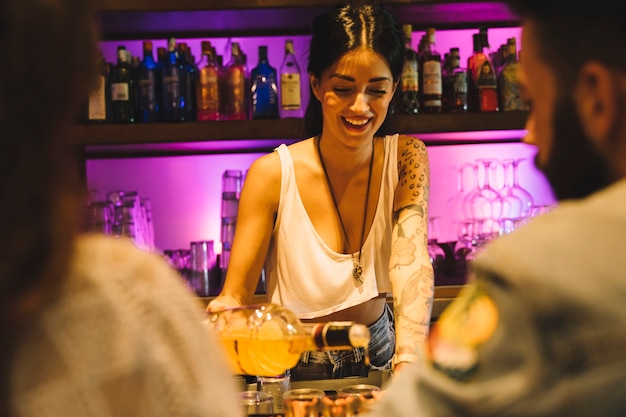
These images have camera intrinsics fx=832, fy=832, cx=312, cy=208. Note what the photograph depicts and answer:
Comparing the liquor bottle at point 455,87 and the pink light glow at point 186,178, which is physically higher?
the liquor bottle at point 455,87

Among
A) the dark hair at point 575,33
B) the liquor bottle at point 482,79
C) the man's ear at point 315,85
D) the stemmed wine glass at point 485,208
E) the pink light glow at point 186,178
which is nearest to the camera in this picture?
the dark hair at point 575,33

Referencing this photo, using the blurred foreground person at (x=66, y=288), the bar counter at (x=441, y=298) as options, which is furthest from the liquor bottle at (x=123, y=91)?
the blurred foreground person at (x=66, y=288)

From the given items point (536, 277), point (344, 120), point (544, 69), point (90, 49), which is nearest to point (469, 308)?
point (536, 277)

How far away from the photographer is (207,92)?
3170mm

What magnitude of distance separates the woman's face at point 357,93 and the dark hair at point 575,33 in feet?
5.27

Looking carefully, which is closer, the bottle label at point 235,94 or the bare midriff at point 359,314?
the bare midriff at point 359,314

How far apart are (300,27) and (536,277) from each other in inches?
117

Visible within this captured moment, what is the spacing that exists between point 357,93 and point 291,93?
878 millimetres

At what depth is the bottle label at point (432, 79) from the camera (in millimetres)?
3178

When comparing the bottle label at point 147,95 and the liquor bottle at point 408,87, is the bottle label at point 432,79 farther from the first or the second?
the bottle label at point 147,95

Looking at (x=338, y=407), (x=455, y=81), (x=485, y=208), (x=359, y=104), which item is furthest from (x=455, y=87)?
(x=338, y=407)

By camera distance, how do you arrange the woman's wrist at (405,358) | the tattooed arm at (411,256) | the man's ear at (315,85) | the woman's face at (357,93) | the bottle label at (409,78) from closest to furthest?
1. the woman's wrist at (405,358)
2. the tattooed arm at (411,256)
3. the woman's face at (357,93)
4. the man's ear at (315,85)
5. the bottle label at (409,78)

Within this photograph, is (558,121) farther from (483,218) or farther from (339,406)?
(483,218)

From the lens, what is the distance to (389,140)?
8.11 feet
